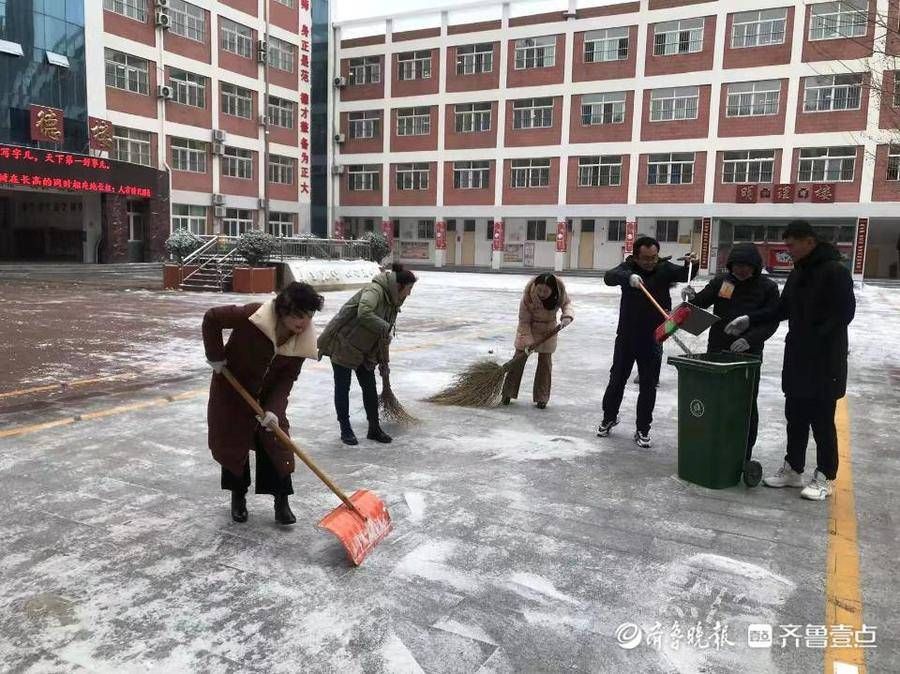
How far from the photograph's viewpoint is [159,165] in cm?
3278

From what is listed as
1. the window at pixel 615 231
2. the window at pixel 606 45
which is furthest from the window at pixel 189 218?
the window at pixel 615 231

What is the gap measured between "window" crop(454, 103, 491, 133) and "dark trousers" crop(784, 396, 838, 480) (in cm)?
3809

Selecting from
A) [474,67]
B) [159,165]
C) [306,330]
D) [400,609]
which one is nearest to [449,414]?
[306,330]

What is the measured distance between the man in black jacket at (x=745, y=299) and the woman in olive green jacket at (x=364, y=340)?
2209 millimetres

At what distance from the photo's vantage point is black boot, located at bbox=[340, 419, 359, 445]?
555 centimetres

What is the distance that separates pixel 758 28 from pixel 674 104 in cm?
490

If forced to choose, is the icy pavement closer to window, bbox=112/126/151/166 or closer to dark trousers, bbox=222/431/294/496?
dark trousers, bbox=222/431/294/496

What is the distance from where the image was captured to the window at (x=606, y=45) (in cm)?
3700

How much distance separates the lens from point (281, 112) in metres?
40.2

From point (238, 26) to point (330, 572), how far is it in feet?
128

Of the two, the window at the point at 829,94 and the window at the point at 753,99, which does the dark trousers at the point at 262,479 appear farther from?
the window at the point at 753,99

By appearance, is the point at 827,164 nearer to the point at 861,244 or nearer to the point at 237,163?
the point at 861,244

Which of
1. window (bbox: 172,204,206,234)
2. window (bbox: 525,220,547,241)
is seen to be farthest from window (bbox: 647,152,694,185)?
window (bbox: 172,204,206,234)

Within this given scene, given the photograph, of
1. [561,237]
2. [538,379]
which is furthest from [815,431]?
[561,237]
